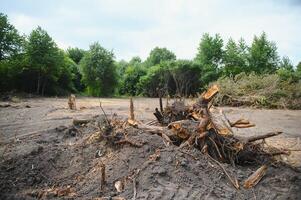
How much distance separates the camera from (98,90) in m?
29.1

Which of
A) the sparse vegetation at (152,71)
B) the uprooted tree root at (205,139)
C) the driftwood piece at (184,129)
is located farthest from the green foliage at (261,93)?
the driftwood piece at (184,129)

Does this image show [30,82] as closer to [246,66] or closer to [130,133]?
[246,66]

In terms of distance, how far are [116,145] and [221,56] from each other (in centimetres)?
2512

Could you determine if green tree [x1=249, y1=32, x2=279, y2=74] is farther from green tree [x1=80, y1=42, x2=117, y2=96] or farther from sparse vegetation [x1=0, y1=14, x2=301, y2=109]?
green tree [x1=80, y1=42, x2=117, y2=96]

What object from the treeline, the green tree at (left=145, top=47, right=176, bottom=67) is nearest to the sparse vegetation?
the treeline

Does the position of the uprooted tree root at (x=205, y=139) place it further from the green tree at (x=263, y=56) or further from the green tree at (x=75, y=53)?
the green tree at (x=75, y=53)

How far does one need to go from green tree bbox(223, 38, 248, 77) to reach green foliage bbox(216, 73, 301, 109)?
10299 millimetres

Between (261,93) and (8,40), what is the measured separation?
62.5 ft

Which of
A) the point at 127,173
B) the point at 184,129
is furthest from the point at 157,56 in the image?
the point at 127,173

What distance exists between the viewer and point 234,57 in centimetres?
2881

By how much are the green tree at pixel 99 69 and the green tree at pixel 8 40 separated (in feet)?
17.7

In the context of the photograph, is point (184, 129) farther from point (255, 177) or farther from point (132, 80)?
point (132, 80)

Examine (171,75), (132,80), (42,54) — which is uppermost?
(42,54)

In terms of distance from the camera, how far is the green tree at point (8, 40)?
2528cm
